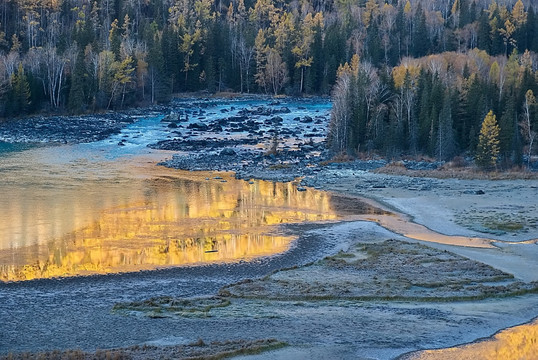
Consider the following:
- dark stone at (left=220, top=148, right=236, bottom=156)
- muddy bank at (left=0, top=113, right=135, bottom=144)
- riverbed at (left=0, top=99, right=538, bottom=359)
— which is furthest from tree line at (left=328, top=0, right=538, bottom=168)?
muddy bank at (left=0, top=113, right=135, bottom=144)

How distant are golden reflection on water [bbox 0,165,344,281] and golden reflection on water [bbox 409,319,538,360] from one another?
12.2m

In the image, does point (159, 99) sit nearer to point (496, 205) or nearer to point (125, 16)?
point (125, 16)

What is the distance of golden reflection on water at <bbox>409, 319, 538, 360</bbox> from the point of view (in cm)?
1884

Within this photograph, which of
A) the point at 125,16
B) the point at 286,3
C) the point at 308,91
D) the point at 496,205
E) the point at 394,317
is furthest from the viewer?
the point at 286,3

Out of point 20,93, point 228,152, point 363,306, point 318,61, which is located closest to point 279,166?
point 228,152

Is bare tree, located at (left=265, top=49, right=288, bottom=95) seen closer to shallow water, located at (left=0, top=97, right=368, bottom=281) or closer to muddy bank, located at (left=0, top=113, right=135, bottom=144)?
muddy bank, located at (left=0, top=113, right=135, bottom=144)

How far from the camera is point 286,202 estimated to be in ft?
138

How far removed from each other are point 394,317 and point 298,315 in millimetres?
3006

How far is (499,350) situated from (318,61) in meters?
116

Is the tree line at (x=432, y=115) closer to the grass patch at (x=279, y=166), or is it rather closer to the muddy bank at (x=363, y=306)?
the grass patch at (x=279, y=166)

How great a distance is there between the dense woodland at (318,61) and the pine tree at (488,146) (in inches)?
71.9

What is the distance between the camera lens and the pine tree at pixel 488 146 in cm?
5031

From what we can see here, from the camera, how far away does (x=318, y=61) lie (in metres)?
132

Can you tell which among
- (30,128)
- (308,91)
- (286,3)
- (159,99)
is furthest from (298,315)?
(286,3)
